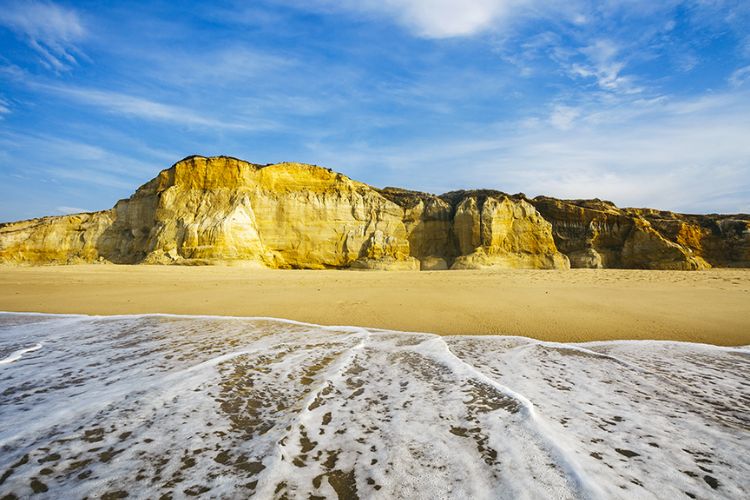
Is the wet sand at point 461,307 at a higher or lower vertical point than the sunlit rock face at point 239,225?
lower

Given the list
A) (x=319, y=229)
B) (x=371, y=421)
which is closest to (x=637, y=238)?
(x=319, y=229)

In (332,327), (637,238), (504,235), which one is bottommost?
(332,327)

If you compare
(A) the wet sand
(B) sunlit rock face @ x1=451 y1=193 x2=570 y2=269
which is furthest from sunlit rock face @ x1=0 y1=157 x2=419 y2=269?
(A) the wet sand

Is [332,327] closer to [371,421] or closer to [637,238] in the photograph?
[371,421]

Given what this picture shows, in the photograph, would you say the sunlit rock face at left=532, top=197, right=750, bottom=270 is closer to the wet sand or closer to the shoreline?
the wet sand

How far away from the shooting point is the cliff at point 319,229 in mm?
19922

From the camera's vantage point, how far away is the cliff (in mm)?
19922

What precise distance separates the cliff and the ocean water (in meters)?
16.4

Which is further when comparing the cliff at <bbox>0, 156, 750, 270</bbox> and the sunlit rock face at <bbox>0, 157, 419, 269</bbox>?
the cliff at <bbox>0, 156, 750, 270</bbox>

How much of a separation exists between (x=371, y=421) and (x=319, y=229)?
2010 cm

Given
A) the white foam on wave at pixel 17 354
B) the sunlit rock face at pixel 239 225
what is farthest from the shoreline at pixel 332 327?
the sunlit rock face at pixel 239 225

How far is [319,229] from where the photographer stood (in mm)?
21703

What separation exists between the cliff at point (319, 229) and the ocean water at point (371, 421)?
1641 cm

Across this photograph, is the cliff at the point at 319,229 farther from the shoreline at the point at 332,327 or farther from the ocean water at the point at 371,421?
the ocean water at the point at 371,421
